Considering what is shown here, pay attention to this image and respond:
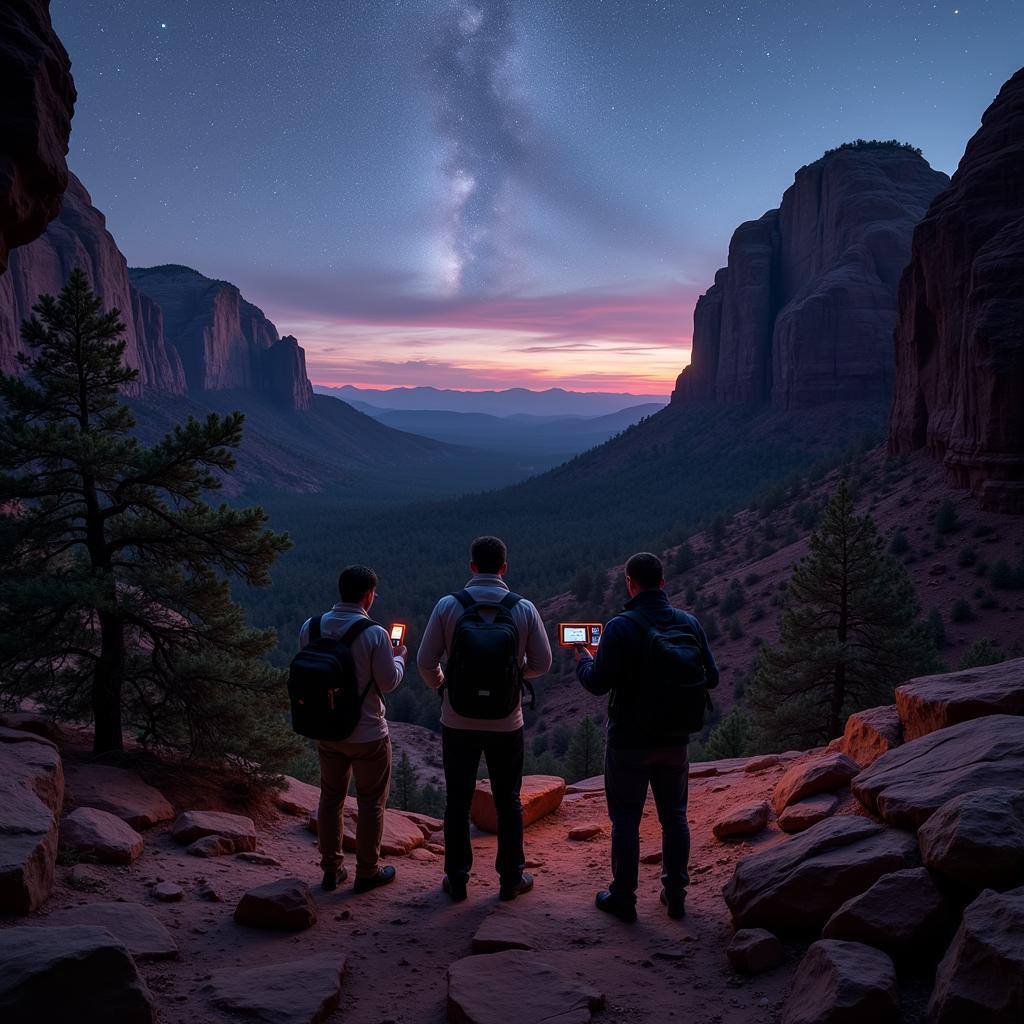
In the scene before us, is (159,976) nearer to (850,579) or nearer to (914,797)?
(914,797)

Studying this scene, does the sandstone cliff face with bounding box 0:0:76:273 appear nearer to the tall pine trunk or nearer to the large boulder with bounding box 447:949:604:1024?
the tall pine trunk

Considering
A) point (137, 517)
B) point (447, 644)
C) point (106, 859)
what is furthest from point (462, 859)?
point (137, 517)

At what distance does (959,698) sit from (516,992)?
3.70 m

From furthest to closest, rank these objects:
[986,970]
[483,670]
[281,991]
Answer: [483,670], [281,991], [986,970]

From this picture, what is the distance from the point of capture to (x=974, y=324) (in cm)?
2870

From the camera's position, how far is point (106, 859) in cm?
514

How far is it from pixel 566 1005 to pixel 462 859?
1.79m

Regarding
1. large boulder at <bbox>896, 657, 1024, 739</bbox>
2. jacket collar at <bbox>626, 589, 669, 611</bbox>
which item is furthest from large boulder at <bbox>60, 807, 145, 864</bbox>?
A: large boulder at <bbox>896, 657, 1024, 739</bbox>

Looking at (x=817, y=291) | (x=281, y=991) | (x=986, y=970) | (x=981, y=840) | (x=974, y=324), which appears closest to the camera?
(x=986, y=970)

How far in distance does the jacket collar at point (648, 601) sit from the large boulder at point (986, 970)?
7.31 ft

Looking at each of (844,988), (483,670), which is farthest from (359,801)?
(844,988)

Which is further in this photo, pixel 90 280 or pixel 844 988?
pixel 90 280

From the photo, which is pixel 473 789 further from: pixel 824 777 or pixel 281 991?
pixel 824 777

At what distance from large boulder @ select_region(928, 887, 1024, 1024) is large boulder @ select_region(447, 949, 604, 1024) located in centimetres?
152
